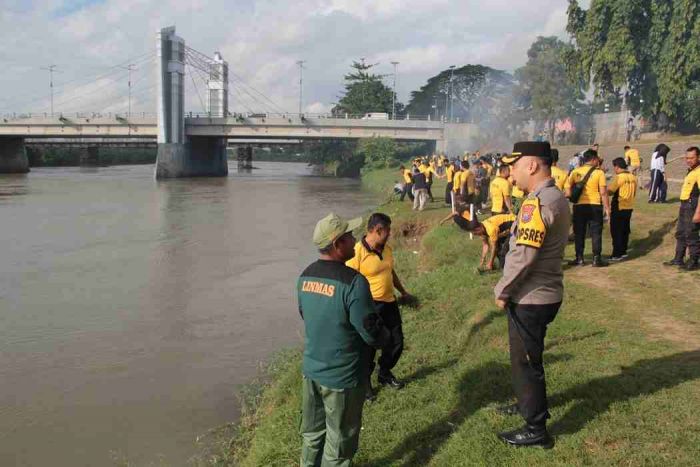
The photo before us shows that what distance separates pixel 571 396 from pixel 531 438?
2.72 ft

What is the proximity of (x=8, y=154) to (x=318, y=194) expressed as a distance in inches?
1615

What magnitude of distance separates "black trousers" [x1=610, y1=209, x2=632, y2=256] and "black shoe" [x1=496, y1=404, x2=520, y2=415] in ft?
18.0

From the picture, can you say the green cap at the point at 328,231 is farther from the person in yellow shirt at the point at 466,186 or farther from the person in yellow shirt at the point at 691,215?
the person in yellow shirt at the point at 466,186

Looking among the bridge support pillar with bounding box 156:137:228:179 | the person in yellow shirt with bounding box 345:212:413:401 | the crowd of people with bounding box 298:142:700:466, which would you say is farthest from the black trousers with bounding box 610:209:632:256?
the bridge support pillar with bounding box 156:137:228:179

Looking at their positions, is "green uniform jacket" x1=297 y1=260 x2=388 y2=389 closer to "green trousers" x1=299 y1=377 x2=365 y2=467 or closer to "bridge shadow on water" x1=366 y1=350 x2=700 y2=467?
"green trousers" x1=299 y1=377 x2=365 y2=467

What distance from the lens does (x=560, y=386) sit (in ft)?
15.3

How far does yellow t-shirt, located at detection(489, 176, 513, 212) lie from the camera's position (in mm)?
9914

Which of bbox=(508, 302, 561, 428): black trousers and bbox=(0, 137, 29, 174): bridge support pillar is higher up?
bbox=(0, 137, 29, 174): bridge support pillar

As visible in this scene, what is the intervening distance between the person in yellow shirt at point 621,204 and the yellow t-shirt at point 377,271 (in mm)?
5226

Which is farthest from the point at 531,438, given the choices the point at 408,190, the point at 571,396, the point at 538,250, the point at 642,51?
the point at 642,51

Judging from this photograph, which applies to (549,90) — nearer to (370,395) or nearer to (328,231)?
(370,395)

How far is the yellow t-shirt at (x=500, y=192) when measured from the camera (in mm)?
9914

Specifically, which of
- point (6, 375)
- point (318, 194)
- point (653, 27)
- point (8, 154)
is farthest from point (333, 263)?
point (8, 154)

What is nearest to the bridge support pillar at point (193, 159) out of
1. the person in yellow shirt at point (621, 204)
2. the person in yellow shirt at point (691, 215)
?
the person in yellow shirt at point (621, 204)
